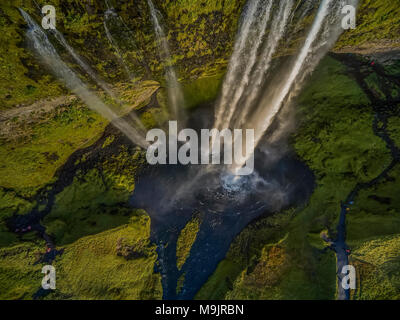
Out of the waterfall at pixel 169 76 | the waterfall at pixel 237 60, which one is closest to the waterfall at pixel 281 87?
the waterfall at pixel 237 60

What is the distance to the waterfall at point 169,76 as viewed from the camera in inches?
542

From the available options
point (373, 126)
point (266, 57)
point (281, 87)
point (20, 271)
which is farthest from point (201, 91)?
point (20, 271)

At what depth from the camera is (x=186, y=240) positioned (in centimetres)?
1658

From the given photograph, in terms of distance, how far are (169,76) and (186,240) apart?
14.4 m

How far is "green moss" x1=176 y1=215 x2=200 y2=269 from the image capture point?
16141 millimetres

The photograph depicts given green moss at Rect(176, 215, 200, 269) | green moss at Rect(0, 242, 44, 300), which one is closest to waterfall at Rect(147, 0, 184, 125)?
green moss at Rect(176, 215, 200, 269)

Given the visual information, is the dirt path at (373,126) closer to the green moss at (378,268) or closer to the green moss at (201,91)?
the green moss at (378,268)

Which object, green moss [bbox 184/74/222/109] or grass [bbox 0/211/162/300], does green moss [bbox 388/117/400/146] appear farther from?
grass [bbox 0/211/162/300]

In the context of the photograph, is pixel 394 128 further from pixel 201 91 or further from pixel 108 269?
pixel 108 269

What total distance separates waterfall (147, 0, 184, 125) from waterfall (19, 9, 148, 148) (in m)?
4.37

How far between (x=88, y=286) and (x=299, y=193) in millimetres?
17431

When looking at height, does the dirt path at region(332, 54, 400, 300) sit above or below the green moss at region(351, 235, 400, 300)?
above

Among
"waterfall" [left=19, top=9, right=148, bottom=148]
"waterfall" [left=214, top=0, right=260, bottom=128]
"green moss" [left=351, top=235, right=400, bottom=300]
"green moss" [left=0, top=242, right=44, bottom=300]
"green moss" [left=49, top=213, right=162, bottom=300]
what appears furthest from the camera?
"waterfall" [left=214, top=0, right=260, bottom=128]
